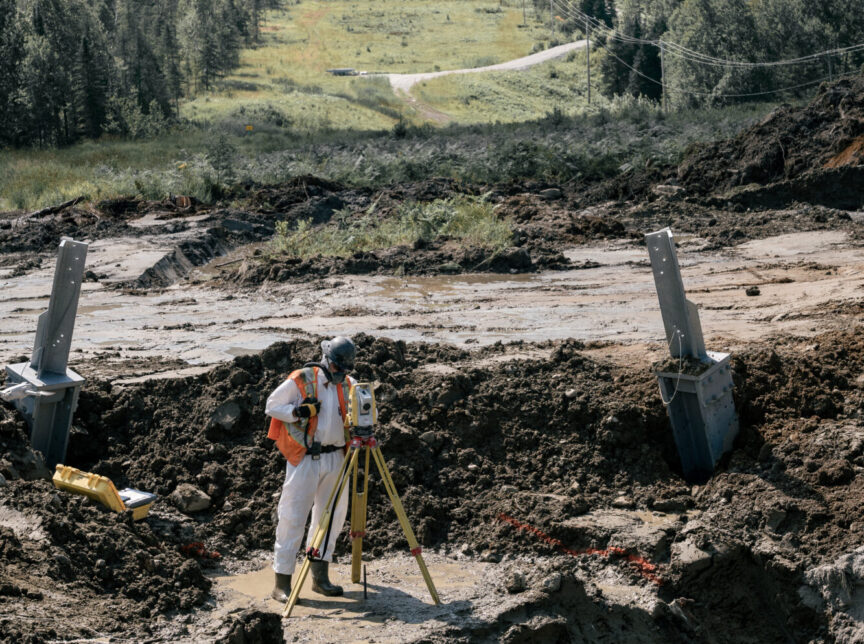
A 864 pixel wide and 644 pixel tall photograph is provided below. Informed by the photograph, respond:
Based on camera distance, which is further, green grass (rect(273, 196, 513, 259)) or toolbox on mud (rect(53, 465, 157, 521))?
green grass (rect(273, 196, 513, 259))

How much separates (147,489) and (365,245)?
11.7 meters

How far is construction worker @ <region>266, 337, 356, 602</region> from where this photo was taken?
6.14 m

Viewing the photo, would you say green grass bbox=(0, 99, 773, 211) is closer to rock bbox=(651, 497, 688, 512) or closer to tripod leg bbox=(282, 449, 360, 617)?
rock bbox=(651, 497, 688, 512)

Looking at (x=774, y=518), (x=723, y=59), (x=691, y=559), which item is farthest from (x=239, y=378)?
(x=723, y=59)

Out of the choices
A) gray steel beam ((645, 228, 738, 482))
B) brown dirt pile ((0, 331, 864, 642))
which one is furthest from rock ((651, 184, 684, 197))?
gray steel beam ((645, 228, 738, 482))

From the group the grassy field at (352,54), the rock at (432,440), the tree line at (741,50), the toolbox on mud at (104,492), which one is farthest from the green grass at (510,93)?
the toolbox on mud at (104,492)

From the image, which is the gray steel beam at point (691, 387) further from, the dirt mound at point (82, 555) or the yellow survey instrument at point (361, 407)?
the dirt mound at point (82, 555)

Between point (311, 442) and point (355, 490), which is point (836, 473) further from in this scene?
point (311, 442)

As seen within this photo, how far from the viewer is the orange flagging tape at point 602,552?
660 cm

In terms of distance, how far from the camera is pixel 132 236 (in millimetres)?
21984

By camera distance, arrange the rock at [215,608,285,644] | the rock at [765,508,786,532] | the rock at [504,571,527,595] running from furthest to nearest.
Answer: the rock at [765,508,786,532], the rock at [504,571,527,595], the rock at [215,608,285,644]

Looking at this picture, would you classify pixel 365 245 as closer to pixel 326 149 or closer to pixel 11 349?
pixel 11 349

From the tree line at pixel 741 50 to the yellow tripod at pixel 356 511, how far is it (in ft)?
153

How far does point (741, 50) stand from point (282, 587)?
56179 millimetres
